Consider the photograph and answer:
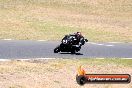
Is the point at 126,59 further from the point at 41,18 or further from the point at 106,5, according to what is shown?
the point at 106,5

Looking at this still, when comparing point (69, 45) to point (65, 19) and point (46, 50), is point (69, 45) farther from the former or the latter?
point (65, 19)

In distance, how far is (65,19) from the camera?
45.9 m

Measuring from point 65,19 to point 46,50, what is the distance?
67.7 ft

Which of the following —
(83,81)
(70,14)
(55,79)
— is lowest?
(70,14)

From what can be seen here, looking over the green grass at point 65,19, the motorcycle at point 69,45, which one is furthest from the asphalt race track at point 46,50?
the green grass at point 65,19

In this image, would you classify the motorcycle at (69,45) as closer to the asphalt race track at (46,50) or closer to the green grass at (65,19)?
the asphalt race track at (46,50)

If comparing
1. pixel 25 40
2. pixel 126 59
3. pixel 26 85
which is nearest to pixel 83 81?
pixel 26 85

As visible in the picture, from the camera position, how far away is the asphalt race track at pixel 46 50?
75.7 ft

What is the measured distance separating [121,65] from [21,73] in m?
5.94

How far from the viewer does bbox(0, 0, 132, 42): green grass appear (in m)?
35.8

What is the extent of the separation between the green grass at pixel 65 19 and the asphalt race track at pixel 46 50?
375 centimetres

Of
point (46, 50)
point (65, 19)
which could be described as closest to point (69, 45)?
point (46, 50)

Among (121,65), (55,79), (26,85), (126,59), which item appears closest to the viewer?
(26,85)

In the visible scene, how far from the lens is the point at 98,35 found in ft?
121
